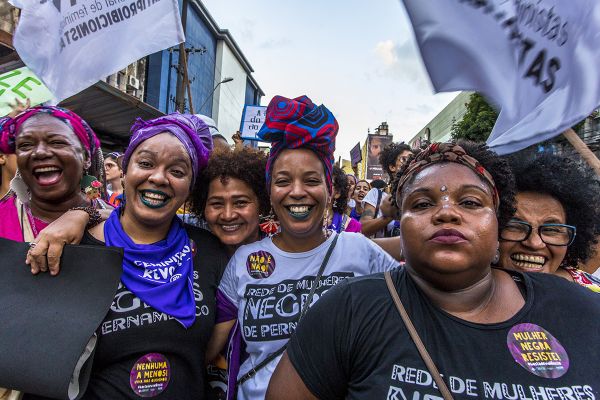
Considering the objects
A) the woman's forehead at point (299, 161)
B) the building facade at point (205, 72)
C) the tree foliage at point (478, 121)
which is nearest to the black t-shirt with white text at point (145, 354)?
the woman's forehead at point (299, 161)

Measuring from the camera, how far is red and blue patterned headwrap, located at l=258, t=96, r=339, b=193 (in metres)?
2.21

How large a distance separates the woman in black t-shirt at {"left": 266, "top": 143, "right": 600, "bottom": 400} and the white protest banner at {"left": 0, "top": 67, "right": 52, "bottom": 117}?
2502 mm

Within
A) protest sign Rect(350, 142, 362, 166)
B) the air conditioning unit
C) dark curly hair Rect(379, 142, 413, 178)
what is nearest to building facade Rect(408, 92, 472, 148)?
protest sign Rect(350, 142, 362, 166)

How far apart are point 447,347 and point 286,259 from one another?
102cm

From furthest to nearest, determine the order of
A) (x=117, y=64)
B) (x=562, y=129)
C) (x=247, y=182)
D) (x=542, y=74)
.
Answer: (x=117, y=64), (x=247, y=182), (x=542, y=74), (x=562, y=129)

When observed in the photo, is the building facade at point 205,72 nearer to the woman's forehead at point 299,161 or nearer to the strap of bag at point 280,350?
the woman's forehead at point 299,161

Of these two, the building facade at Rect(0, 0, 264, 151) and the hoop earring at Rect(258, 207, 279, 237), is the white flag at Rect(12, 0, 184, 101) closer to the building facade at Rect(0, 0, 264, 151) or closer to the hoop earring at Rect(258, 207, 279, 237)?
the building facade at Rect(0, 0, 264, 151)

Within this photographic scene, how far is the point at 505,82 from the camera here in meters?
1.87

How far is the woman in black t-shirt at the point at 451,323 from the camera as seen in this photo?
126 cm

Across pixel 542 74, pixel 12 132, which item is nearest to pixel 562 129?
pixel 542 74

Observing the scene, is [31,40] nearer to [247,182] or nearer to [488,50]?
[247,182]

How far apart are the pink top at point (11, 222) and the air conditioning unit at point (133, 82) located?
21.7 m

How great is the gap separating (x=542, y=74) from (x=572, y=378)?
4.22ft

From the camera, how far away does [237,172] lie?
8.13ft
